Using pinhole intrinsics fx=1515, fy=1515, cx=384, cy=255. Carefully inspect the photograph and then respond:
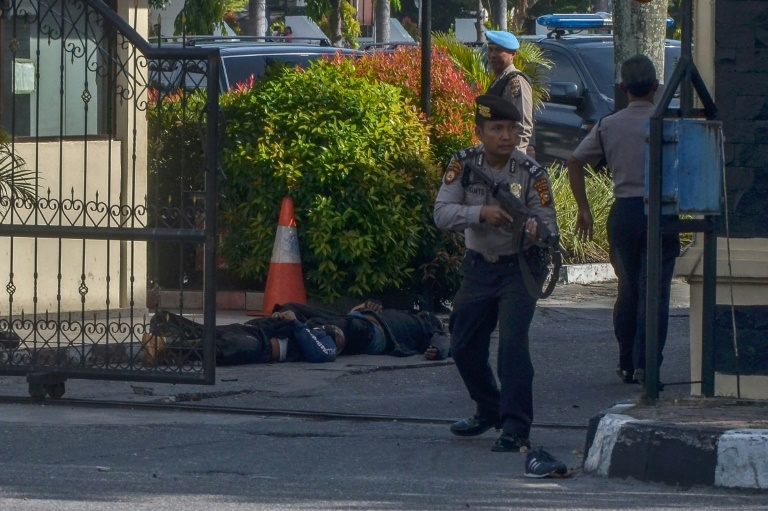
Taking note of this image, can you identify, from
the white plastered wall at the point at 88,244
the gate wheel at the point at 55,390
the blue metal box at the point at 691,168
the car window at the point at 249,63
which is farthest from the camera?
the car window at the point at 249,63

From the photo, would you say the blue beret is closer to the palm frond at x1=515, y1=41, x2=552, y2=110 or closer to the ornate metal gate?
the ornate metal gate

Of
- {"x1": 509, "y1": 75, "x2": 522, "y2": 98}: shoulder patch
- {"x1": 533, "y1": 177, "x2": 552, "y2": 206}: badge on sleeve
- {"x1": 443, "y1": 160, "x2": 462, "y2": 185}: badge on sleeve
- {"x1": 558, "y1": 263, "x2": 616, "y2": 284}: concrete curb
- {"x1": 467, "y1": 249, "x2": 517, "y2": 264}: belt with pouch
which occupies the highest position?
{"x1": 509, "y1": 75, "x2": 522, "y2": 98}: shoulder patch

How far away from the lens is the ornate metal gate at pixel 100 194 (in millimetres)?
7668

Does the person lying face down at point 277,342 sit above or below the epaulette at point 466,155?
below

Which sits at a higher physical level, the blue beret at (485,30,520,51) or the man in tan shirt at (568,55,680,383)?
the blue beret at (485,30,520,51)

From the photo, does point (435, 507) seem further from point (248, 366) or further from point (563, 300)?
point (563, 300)

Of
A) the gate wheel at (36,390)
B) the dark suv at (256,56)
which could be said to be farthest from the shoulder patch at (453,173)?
the dark suv at (256,56)

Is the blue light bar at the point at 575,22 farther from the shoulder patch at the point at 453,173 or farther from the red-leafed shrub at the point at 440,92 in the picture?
the shoulder patch at the point at 453,173

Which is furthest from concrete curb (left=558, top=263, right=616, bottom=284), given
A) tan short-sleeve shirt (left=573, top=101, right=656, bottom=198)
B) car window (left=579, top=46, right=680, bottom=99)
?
tan short-sleeve shirt (left=573, top=101, right=656, bottom=198)

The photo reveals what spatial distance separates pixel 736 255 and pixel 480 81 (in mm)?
6383

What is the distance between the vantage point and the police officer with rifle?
6465 mm

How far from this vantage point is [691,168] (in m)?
6.45

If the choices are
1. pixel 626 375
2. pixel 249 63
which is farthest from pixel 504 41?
pixel 249 63

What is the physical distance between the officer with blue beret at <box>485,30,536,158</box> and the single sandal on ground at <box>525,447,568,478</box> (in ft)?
11.2
